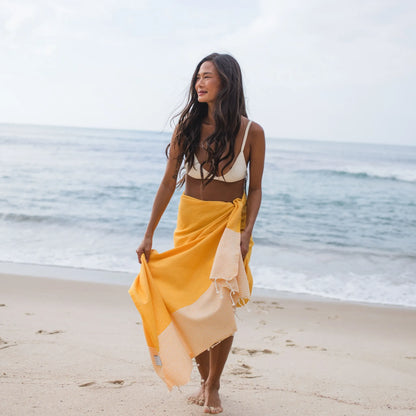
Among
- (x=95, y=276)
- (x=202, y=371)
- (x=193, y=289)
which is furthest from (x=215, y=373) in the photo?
(x=95, y=276)

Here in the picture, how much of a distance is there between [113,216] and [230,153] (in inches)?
383

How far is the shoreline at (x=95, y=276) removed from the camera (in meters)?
6.28

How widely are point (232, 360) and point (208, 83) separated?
6.87ft

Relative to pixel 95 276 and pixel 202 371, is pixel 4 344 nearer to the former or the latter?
pixel 202 371

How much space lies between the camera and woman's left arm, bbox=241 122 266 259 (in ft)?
8.57

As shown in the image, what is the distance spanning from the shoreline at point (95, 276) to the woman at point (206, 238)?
3.69 metres

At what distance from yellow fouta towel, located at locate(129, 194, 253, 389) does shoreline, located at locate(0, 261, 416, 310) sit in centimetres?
371

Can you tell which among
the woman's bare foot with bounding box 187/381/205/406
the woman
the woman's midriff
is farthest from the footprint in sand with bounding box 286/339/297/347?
the woman's midriff

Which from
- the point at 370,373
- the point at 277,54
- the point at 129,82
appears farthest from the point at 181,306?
the point at 129,82

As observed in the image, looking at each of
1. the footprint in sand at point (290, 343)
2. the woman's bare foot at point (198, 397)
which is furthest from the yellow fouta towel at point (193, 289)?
the footprint in sand at point (290, 343)

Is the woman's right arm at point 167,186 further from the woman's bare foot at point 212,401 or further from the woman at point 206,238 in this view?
the woman's bare foot at point 212,401

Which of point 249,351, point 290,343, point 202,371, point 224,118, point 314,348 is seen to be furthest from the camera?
point 290,343

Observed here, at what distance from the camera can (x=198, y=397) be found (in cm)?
283

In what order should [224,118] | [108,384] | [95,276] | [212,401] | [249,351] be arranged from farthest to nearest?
[95,276]
[249,351]
[108,384]
[212,401]
[224,118]
